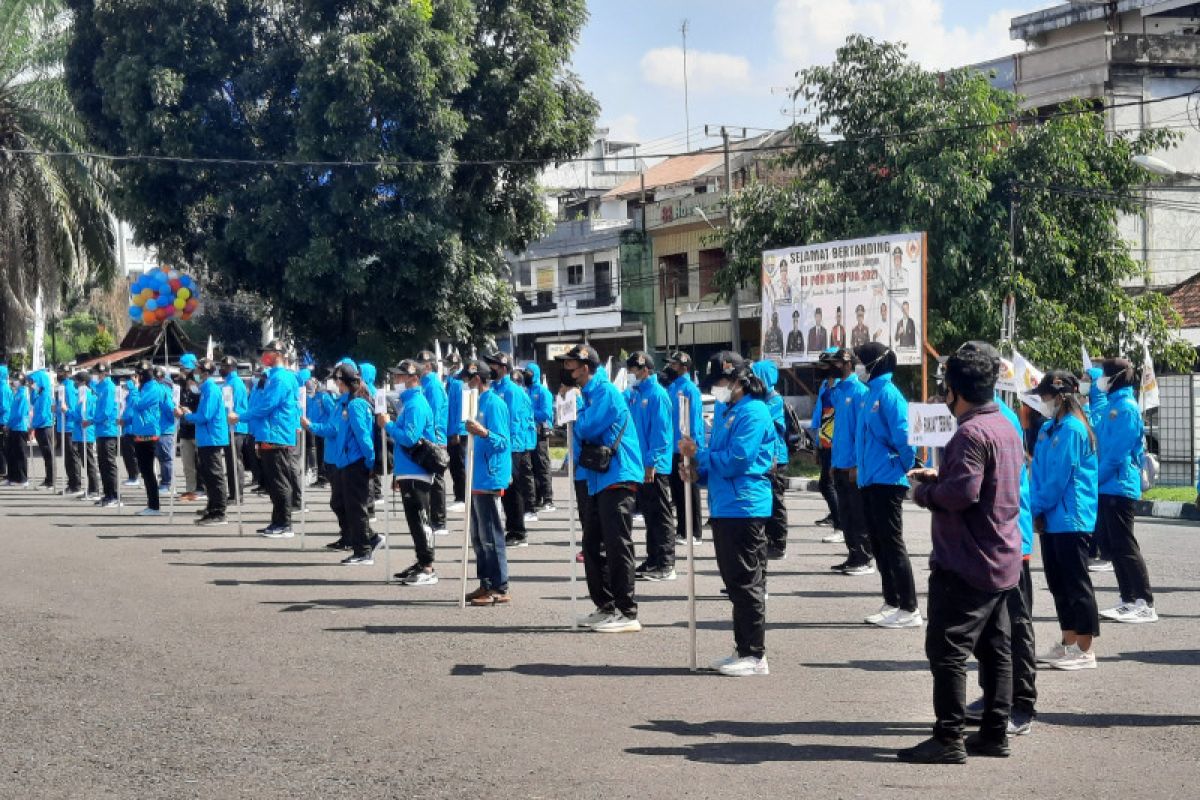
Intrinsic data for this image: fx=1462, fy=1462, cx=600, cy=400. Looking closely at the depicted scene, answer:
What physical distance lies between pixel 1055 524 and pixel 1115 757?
214 centimetres

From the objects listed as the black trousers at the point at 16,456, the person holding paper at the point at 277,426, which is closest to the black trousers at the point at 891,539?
the person holding paper at the point at 277,426

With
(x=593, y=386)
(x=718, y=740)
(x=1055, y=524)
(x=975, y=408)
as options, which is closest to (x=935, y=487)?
(x=975, y=408)

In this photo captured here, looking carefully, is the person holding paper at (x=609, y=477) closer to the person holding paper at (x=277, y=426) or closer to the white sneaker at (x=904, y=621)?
the white sneaker at (x=904, y=621)

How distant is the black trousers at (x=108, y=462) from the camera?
21.7 metres

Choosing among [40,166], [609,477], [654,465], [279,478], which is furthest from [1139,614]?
[40,166]

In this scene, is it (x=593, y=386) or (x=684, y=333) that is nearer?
(x=593, y=386)

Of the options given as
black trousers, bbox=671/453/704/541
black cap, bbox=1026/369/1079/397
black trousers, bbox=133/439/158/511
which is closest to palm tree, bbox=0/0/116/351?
black trousers, bbox=133/439/158/511

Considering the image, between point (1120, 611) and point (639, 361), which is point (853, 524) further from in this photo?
point (1120, 611)

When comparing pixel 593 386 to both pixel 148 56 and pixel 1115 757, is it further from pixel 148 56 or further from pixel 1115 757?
pixel 148 56

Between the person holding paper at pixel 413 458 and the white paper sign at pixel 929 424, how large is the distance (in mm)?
5113

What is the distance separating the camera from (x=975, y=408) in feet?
21.9

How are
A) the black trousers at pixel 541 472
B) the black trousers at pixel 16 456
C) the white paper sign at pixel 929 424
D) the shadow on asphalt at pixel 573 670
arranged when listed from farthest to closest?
the black trousers at pixel 16 456
the black trousers at pixel 541 472
the shadow on asphalt at pixel 573 670
the white paper sign at pixel 929 424

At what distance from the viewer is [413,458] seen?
12625 millimetres

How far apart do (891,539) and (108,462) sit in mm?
14736
